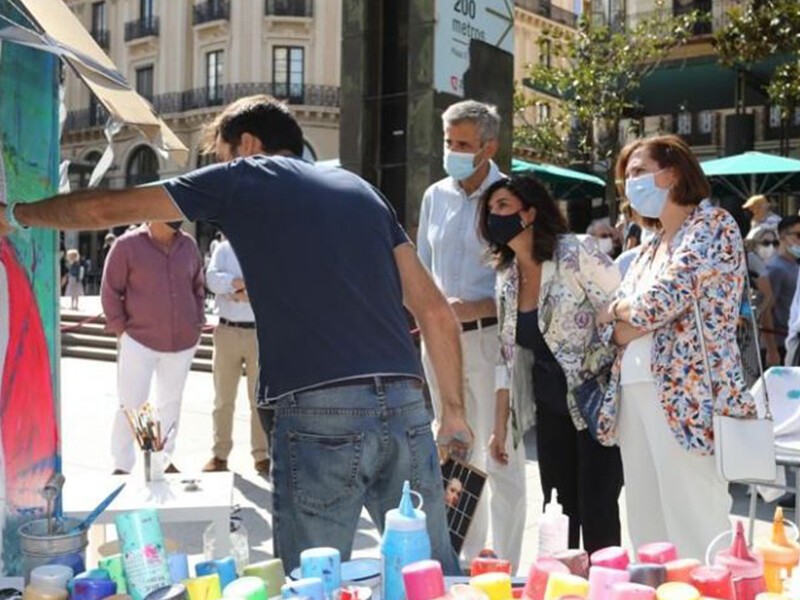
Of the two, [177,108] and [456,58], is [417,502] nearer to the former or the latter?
[456,58]

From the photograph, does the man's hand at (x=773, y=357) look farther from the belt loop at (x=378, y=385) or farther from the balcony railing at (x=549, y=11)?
the balcony railing at (x=549, y=11)

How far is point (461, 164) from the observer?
4.06 metres

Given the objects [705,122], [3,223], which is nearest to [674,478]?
[3,223]

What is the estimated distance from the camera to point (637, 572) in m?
1.99

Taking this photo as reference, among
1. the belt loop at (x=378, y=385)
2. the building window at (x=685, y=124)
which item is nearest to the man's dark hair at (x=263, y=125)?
the belt loop at (x=378, y=385)

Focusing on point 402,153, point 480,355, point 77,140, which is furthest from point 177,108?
point 480,355

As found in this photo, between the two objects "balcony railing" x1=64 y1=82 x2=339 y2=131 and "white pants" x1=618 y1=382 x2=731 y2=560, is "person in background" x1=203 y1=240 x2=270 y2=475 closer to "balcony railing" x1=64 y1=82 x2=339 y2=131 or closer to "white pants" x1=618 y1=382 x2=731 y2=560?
"white pants" x1=618 y1=382 x2=731 y2=560

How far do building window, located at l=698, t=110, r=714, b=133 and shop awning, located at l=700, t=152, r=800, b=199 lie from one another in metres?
13.6

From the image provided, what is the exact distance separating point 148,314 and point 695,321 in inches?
147

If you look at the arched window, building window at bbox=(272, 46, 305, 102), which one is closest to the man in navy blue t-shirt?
building window at bbox=(272, 46, 305, 102)

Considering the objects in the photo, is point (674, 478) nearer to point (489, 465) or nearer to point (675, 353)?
point (675, 353)

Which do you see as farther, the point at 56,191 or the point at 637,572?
the point at 56,191

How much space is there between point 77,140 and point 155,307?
127 feet

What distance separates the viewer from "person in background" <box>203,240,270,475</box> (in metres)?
6.42
